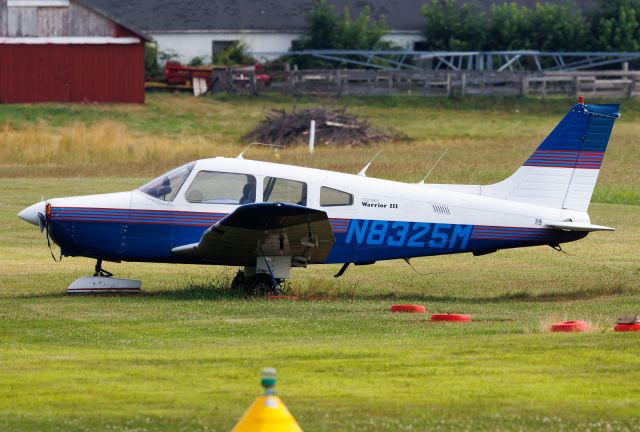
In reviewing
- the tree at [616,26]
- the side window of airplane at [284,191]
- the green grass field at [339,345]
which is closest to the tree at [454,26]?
the tree at [616,26]

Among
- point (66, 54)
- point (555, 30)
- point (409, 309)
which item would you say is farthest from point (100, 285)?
point (555, 30)

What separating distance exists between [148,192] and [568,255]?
8.20 m

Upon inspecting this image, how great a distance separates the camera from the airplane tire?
51.3 ft

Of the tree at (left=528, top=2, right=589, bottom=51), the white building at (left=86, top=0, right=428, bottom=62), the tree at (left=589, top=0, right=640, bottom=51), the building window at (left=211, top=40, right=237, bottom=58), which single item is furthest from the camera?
the building window at (left=211, top=40, right=237, bottom=58)

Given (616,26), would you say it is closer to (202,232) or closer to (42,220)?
(202,232)

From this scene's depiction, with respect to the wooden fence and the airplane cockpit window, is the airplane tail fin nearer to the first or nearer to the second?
the airplane cockpit window

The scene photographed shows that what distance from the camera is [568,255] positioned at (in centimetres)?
2098

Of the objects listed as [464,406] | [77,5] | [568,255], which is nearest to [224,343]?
[464,406]

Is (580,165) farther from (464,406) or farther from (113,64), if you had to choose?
(113,64)

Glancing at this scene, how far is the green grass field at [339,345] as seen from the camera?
9.22 metres

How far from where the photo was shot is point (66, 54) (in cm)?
5197

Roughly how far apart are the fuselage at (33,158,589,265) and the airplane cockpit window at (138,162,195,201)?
1 cm

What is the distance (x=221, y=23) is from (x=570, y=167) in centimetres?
4822

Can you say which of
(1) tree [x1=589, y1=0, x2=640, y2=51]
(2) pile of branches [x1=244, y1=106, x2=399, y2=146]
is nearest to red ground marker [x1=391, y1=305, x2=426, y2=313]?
(2) pile of branches [x1=244, y1=106, x2=399, y2=146]
